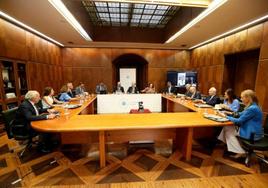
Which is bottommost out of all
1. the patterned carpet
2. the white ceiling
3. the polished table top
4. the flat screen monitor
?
the patterned carpet

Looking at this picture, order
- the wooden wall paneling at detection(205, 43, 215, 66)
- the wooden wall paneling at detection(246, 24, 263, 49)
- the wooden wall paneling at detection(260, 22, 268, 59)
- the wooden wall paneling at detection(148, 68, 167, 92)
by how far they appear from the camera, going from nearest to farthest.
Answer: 1. the wooden wall paneling at detection(260, 22, 268, 59)
2. the wooden wall paneling at detection(246, 24, 263, 49)
3. the wooden wall paneling at detection(205, 43, 215, 66)
4. the wooden wall paneling at detection(148, 68, 167, 92)

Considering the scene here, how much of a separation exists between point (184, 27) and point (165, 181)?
4.09 m

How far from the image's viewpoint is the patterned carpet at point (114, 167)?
205 centimetres

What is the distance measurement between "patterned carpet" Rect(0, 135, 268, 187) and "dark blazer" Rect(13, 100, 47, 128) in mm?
663

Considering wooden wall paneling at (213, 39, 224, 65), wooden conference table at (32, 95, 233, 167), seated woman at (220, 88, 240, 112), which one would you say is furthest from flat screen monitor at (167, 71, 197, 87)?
wooden conference table at (32, 95, 233, 167)

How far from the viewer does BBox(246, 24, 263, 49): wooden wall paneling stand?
387 cm

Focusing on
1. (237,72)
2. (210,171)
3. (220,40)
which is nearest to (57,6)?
(210,171)

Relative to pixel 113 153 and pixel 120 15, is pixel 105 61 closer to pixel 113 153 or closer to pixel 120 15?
pixel 120 15

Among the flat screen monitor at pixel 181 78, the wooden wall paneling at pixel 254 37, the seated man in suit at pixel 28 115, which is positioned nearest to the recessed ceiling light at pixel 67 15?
the seated man in suit at pixel 28 115

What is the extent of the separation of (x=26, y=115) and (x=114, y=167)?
1.65m

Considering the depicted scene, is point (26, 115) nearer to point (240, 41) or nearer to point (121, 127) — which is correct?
point (121, 127)

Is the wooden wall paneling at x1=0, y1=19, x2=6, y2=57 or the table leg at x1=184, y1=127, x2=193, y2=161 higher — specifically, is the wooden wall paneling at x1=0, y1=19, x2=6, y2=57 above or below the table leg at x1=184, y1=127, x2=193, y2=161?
above

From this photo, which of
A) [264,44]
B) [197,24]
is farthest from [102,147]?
[264,44]

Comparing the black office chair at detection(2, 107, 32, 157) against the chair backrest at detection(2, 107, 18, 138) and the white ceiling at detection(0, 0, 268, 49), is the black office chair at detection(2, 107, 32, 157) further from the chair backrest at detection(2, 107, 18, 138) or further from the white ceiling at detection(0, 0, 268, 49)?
the white ceiling at detection(0, 0, 268, 49)
